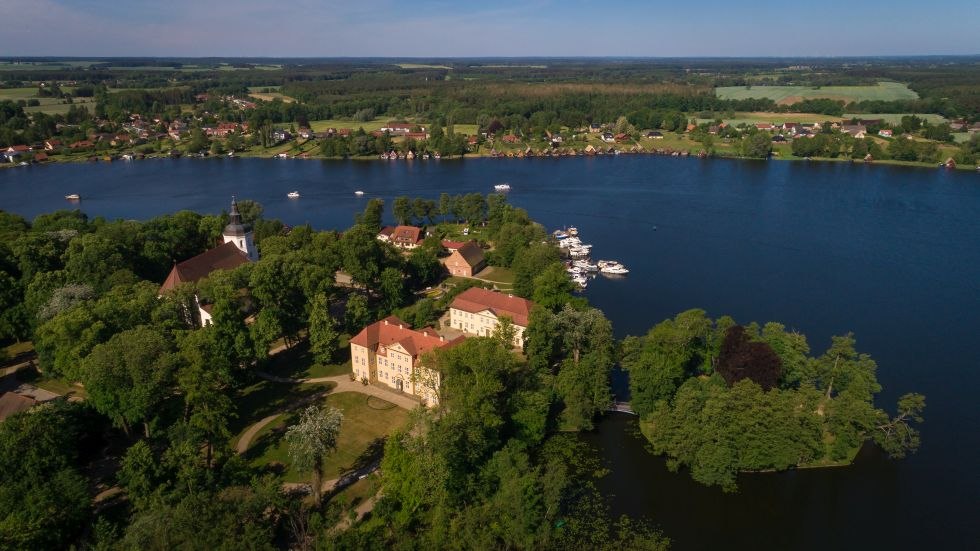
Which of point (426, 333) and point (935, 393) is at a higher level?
point (426, 333)

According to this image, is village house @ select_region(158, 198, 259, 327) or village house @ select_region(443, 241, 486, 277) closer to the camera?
village house @ select_region(158, 198, 259, 327)

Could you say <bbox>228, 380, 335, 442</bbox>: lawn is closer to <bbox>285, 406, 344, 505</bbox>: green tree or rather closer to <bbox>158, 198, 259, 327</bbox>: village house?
<bbox>158, 198, 259, 327</bbox>: village house

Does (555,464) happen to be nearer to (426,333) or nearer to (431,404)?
(431,404)

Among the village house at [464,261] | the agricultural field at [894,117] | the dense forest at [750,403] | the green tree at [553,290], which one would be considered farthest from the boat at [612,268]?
the agricultural field at [894,117]

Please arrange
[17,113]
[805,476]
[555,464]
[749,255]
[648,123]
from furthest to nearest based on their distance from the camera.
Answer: [648,123]
[17,113]
[749,255]
[805,476]
[555,464]

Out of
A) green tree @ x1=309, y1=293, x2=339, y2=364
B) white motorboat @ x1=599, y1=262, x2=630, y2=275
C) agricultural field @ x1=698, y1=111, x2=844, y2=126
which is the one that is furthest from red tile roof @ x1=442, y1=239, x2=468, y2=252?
agricultural field @ x1=698, y1=111, x2=844, y2=126

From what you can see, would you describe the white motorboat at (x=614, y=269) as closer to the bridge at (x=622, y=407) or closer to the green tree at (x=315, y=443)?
the bridge at (x=622, y=407)

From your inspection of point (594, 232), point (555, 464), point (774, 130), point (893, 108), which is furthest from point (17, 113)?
point (893, 108)
